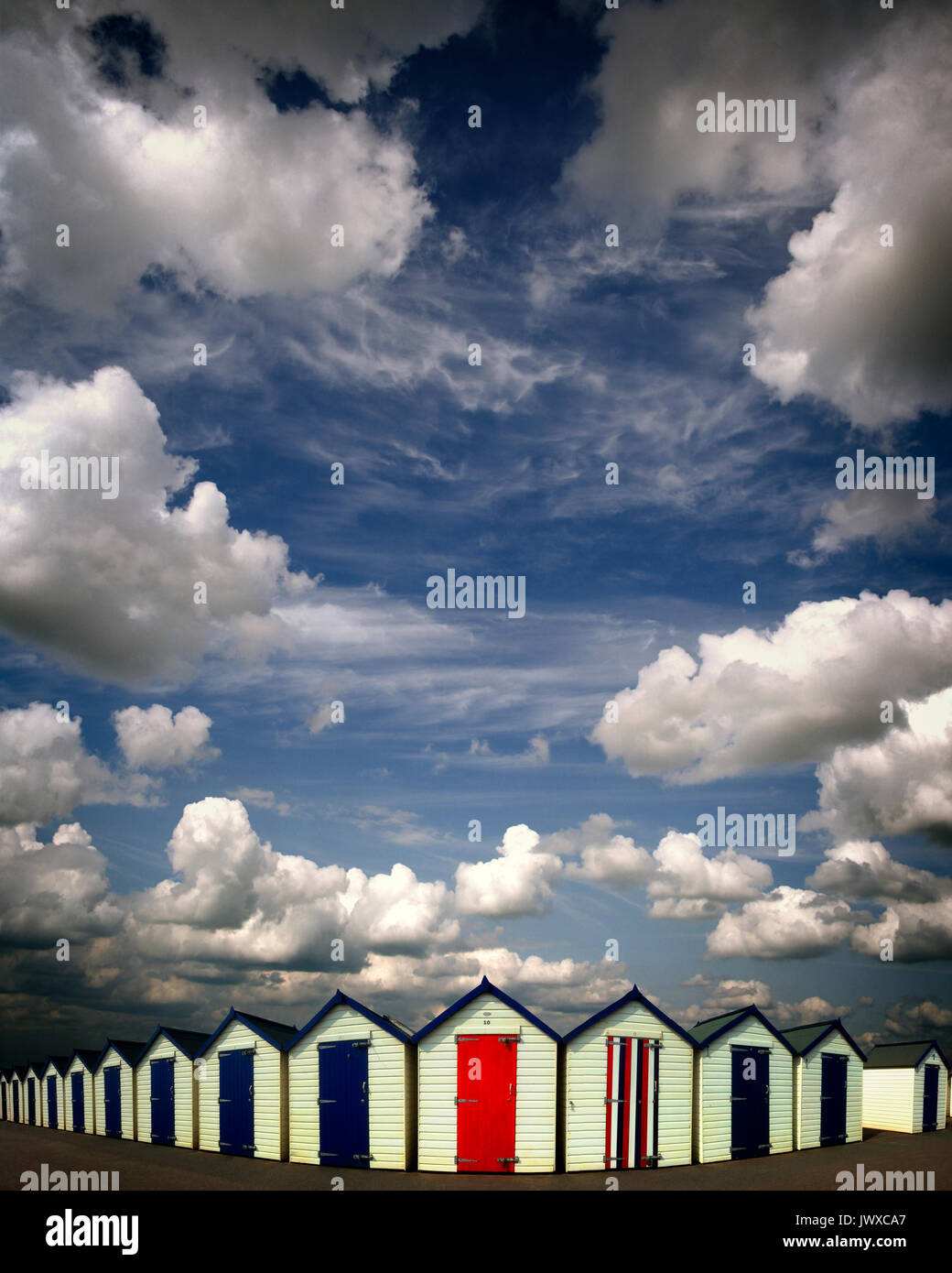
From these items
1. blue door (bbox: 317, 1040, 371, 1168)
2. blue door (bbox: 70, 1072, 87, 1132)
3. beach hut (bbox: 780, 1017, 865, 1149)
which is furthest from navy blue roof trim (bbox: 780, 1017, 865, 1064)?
blue door (bbox: 70, 1072, 87, 1132)

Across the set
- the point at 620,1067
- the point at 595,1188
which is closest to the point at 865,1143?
the point at 620,1067

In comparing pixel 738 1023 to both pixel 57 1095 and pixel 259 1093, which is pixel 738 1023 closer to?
pixel 259 1093

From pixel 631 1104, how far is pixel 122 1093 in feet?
88.2

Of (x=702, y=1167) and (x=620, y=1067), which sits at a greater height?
(x=620, y=1067)

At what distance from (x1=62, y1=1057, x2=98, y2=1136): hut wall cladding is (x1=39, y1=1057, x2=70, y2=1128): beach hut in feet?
4.21

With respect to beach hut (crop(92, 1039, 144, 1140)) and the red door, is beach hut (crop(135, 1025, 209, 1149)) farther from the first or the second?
the red door

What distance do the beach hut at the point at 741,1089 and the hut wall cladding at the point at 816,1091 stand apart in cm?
52

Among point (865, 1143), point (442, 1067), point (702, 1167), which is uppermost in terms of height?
point (442, 1067)

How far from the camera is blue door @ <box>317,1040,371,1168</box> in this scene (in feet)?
92.3
